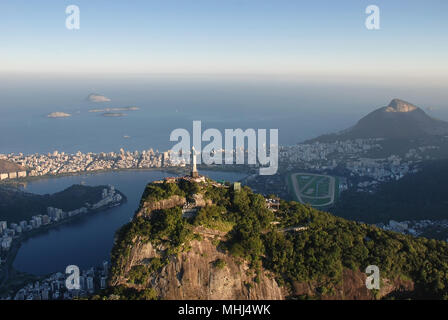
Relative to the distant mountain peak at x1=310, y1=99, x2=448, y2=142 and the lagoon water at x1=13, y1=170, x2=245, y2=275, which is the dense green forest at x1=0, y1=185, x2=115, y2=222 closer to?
the lagoon water at x1=13, y1=170, x2=245, y2=275

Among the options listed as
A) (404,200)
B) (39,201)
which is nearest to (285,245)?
(404,200)

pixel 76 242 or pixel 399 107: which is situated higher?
pixel 399 107

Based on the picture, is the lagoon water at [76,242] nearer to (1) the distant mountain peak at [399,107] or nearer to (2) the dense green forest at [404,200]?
(2) the dense green forest at [404,200]

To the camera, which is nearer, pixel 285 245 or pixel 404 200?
pixel 285 245

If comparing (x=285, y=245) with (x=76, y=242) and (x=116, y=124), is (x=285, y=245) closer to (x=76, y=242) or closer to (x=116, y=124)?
(x=76, y=242)

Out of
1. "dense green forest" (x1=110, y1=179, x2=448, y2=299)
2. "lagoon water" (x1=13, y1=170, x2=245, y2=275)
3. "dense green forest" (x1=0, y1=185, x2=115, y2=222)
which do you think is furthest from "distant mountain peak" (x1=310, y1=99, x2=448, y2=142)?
"dense green forest" (x1=110, y1=179, x2=448, y2=299)
